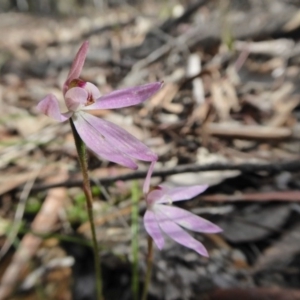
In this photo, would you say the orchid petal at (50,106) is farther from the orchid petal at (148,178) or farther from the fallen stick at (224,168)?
the fallen stick at (224,168)

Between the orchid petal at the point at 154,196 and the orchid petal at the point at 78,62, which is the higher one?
the orchid petal at the point at 78,62

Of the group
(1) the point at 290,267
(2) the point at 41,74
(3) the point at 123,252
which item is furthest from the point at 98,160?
(2) the point at 41,74

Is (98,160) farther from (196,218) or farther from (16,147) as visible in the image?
(196,218)

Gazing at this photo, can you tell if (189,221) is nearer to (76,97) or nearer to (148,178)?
(148,178)

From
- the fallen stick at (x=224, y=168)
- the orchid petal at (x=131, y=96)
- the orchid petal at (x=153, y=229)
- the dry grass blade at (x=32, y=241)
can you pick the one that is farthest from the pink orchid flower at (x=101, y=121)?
the dry grass blade at (x=32, y=241)

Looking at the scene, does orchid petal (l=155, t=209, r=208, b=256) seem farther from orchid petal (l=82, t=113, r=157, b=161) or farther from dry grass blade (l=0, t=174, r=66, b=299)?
dry grass blade (l=0, t=174, r=66, b=299)

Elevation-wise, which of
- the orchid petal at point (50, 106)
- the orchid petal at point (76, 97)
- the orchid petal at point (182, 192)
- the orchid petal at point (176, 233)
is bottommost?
the orchid petal at point (176, 233)

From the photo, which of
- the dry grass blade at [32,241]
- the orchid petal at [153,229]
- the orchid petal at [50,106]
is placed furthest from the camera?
the dry grass blade at [32,241]

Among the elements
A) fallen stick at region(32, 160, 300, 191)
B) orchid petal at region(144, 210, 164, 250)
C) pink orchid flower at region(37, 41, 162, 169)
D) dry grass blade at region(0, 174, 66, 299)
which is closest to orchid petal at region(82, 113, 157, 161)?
pink orchid flower at region(37, 41, 162, 169)
